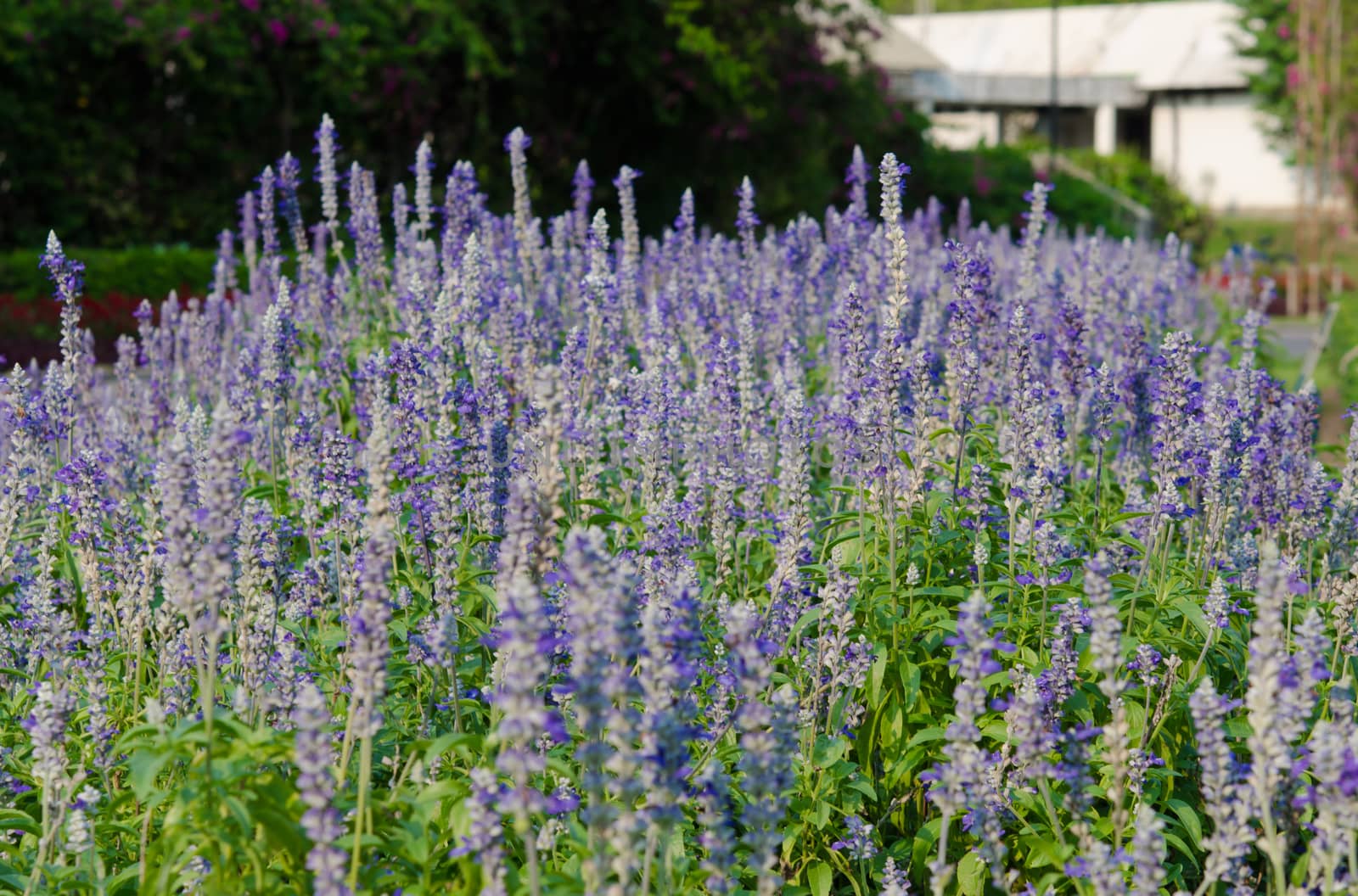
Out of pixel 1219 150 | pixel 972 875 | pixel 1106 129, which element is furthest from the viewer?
pixel 1219 150

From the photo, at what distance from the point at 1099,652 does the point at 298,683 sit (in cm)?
196

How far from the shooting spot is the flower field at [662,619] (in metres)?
2.77

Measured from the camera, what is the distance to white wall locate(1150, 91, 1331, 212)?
54125 mm

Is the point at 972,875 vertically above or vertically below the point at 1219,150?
below

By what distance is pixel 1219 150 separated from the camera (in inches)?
2189

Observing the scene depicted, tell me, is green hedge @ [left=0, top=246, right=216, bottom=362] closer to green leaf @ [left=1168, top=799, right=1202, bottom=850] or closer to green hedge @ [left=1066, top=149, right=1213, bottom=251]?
green leaf @ [left=1168, top=799, right=1202, bottom=850]

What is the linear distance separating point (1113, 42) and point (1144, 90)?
4.97 metres

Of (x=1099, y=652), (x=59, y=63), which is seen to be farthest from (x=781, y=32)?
(x=1099, y=652)

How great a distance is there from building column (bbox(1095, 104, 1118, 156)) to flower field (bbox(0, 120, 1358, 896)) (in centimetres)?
4841

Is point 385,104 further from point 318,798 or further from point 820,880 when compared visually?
point 318,798

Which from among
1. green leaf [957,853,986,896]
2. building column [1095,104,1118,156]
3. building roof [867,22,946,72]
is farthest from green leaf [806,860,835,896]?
→ building column [1095,104,1118,156]

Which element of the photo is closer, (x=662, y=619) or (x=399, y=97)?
(x=662, y=619)

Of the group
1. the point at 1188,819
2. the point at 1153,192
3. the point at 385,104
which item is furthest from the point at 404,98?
the point at 1153,192

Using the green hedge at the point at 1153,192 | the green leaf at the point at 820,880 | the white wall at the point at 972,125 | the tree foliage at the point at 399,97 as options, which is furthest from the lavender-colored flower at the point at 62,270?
the white wall at the point at 972,125
